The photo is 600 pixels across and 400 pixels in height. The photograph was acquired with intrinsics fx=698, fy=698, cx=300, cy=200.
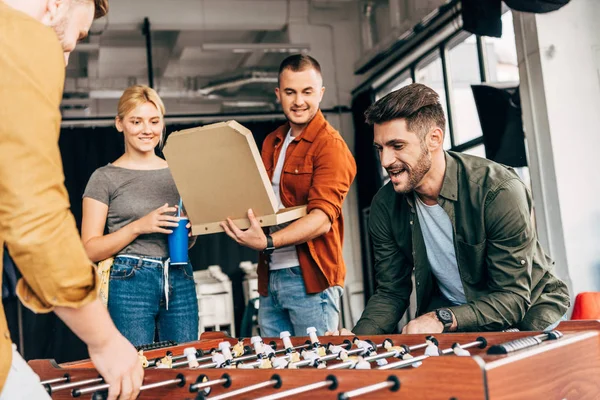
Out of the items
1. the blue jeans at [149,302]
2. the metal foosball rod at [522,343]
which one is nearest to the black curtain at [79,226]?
the blue jeans at [149,302]

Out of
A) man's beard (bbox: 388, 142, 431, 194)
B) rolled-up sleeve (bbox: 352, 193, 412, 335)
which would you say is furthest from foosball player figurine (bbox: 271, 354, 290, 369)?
man's beard (bbox: 388, 142, 431, 194)

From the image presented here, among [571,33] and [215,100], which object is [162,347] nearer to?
[571,33]

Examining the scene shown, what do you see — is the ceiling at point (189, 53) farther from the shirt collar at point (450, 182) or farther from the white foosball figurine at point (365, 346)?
the white foosball figurine at point (365, 346)

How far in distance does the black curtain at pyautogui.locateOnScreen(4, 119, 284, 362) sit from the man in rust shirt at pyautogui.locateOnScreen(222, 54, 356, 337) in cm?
414

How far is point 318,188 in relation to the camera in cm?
254

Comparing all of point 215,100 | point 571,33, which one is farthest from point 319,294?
point 215,100

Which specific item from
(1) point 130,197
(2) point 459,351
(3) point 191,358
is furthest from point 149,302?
(2) point 459,351

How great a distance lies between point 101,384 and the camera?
1470 millimetres

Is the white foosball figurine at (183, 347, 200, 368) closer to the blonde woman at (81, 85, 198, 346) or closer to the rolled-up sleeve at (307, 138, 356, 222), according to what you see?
Result: the blonde woman at (81, 85, 198, 346)

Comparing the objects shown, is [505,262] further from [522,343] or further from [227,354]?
[227,354]

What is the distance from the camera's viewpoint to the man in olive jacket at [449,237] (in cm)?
194

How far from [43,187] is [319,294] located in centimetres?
165

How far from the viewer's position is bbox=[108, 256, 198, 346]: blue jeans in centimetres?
235

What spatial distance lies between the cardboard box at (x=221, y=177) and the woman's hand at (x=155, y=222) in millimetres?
93
